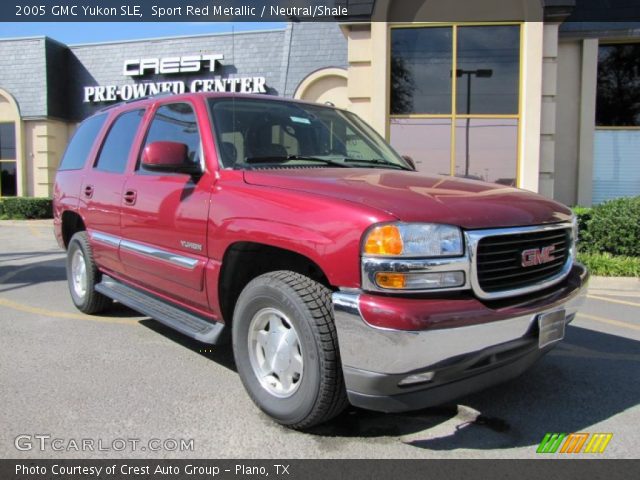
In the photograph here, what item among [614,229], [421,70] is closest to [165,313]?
[614,229]

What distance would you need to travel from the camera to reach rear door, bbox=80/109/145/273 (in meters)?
4.58

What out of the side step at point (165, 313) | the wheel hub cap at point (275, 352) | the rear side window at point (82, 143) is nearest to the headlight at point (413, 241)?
the wheel hub cap at point (275, 352)

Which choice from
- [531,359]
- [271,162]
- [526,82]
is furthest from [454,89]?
[531,359]

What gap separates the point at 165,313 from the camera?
3934 millimetres

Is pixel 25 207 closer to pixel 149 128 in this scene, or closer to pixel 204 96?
pixel 149 128

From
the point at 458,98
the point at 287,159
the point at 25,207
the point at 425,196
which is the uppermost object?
the point at 458,98

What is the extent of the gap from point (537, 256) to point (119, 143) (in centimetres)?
365

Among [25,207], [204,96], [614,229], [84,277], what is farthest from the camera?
[25,207]

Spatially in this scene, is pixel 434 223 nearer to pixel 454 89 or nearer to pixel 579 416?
pixel 579 416

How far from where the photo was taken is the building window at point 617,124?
1169 cm

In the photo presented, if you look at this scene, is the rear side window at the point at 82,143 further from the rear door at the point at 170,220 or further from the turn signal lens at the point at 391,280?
the turn signal lens at the point at 391,280

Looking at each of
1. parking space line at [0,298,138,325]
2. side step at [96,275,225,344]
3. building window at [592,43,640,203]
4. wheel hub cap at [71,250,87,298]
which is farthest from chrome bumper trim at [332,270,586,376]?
building window at [592,43,640,203]

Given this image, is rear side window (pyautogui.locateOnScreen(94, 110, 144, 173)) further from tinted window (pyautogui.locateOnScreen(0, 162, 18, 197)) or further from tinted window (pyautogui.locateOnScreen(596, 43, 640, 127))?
tinted window (pyautogui.locateOnScreen(0, 162, 18, 197))

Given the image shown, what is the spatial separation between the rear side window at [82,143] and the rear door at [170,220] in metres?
1.36
